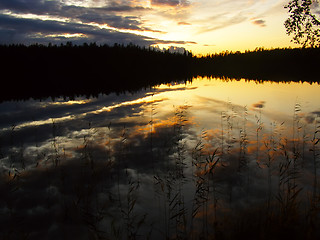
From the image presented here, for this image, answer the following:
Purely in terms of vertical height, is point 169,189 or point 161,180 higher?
point 169,189

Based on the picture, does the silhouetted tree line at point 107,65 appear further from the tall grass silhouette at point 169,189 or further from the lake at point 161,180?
the tall grass silhouette at point 169,189

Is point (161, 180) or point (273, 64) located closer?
point (161, 180)

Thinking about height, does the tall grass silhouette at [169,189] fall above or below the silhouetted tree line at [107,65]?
below

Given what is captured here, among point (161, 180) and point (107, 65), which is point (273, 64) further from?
point (161, 180)

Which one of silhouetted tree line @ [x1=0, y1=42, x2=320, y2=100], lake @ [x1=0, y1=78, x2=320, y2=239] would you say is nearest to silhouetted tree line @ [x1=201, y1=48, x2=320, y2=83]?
silhouetted tree line @ [x1=0, y1=42, x2=320, y2=100]

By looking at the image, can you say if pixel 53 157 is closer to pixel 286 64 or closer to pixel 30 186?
pixel 30 186

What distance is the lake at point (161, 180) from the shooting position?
5.16m

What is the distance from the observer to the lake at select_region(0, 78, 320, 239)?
5156mm

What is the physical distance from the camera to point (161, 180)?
23.1 ft

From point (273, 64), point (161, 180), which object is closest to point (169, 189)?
point (161, 180)

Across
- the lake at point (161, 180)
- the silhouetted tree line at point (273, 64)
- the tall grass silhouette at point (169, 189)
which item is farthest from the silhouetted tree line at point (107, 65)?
the tall grass silhouette at point (169, 189)

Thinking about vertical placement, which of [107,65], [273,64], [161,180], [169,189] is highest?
[273,64]

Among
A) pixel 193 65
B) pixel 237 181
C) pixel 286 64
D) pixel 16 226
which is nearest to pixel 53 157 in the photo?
pixel 16 226

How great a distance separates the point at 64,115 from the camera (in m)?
17.9
